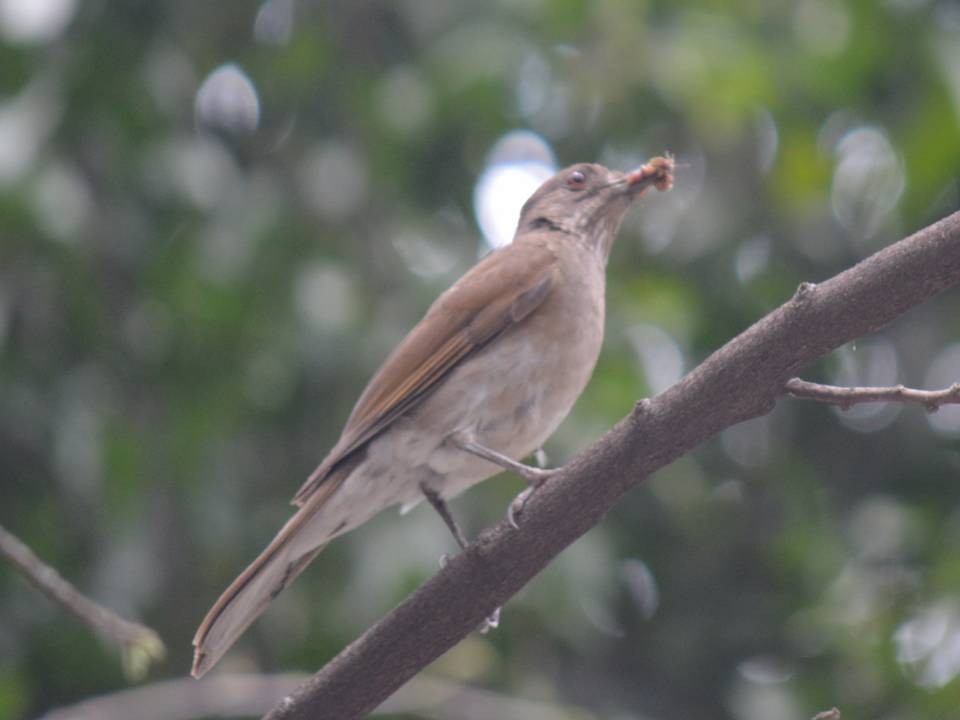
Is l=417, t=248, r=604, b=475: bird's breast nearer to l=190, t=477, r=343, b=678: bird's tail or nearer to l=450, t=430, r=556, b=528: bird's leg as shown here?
l=450, t=430, r=556, b=528: bird's leg

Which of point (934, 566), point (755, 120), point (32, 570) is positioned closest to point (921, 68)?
point (755, 120)

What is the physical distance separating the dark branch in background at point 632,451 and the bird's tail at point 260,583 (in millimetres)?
522

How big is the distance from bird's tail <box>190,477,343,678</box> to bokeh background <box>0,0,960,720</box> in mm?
742

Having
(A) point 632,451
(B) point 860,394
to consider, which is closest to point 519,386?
(A) point 632,451


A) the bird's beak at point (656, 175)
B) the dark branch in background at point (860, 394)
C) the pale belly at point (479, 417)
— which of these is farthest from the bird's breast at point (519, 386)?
the dark branch in background at point (860, 394)

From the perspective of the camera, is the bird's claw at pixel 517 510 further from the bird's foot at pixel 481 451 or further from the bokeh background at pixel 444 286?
the bokeh background at pixel 444 286

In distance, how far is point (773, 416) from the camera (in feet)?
19.7

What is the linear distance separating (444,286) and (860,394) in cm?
247

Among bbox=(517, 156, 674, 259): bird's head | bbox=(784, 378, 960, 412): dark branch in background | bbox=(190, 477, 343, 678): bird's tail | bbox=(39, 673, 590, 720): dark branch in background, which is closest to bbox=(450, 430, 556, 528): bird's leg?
bbox=(190, 477, 343, 678): bird's tail

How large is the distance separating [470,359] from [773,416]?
8.42ft

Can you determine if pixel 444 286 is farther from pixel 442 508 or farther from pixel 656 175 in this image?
pixel 442 508

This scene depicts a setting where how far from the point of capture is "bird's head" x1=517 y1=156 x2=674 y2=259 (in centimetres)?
457

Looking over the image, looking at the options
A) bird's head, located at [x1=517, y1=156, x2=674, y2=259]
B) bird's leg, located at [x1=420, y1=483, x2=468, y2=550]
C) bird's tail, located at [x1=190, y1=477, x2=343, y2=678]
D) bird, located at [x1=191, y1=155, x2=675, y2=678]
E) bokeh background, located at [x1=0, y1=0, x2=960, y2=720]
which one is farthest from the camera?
bokeh background, located at [x1=0, y1=0, x2=960, y2=720]

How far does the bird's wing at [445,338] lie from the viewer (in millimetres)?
3725
